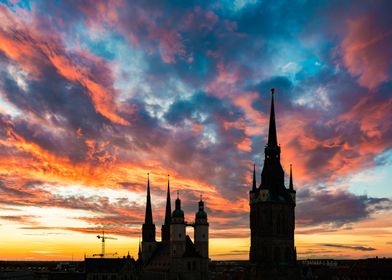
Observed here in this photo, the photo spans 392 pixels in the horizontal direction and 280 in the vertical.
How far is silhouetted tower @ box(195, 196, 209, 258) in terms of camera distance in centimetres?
15606

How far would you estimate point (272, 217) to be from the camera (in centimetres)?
14475

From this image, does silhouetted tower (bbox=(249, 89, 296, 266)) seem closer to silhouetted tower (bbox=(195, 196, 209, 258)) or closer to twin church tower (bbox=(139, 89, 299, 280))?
twin church tower (bbox=(139, 89, 299, 280))

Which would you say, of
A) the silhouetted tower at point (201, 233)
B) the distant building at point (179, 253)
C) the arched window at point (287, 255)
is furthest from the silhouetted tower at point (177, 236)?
the arched window at point (287, 255)

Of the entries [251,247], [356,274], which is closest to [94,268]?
[251,247]

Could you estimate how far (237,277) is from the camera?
18350 centimetres

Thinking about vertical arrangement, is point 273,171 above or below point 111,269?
above

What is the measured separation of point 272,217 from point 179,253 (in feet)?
96.5

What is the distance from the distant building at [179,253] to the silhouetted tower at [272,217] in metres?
16.1

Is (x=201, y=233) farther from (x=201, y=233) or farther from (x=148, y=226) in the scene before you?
(x=148, y=226)

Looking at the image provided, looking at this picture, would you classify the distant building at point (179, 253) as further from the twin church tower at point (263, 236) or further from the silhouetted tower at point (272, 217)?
the silhouetted tower at point (272, 217)

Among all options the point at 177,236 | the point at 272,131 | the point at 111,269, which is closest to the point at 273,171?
the point at 272,131

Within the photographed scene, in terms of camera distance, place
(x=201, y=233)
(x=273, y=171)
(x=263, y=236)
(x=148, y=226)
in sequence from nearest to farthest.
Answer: (x=263, y=236)
(x=273, y=171)
(x=201, y=233)
(x=148, y=226)

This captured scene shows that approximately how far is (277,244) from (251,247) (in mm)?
7943

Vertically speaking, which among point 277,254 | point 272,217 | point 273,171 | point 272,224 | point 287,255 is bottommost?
point 287,255
